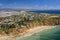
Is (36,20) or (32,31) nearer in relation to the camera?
(32,31)

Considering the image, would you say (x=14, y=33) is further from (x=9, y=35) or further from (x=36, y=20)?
(x=36, y=20)

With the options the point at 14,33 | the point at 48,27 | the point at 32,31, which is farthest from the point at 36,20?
the point at 14,33

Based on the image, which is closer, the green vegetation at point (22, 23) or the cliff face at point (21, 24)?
the cliff face at point (21, 24)

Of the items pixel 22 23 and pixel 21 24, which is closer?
pixel 21 24

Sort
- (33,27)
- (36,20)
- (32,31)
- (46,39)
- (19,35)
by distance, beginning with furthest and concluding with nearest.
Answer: (36,20) < (33,27) < (32,31) < (19,35) < (46,39)

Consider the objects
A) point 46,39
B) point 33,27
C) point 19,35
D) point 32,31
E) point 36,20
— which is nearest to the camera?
point 46,39

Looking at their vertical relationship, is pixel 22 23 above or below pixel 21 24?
above

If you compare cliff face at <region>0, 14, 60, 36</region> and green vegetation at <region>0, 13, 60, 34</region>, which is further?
green vegetation at <region>0, 13, 60, 34</region>

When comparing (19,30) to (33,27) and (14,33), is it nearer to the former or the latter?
(14,33)

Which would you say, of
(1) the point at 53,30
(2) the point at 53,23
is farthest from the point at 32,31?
(2) the point at 53,23
